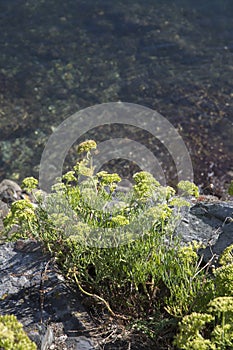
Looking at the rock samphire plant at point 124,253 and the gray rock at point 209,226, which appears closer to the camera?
the rock samphire plant at point 124,253

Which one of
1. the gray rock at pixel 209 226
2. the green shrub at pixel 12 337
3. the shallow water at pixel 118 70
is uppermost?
the green shrub at pixel 12 337

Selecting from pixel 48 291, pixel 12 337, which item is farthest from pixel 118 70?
pixel 12 337

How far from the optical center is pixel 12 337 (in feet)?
8.14

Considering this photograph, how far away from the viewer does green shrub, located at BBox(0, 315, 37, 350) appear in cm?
247

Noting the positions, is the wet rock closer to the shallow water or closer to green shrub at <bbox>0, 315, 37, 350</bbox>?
green shrub at <bbox>0, 315, 37, 350</bbox>

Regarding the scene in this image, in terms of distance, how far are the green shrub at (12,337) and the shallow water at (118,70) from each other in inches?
233

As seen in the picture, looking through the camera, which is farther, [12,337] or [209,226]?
[209,226]

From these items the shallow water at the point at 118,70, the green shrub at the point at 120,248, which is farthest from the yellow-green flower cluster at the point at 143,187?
the shallow water at the point at 118,70

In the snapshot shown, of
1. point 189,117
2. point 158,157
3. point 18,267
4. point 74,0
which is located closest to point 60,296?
point 18,267

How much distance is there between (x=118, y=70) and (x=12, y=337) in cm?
922

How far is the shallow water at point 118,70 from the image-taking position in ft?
29.9

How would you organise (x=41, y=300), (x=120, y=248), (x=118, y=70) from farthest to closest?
(x=118, y=70)
(x=41, y=300)
(x=120, y=248)

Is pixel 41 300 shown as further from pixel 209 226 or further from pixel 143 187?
pixel 209 226

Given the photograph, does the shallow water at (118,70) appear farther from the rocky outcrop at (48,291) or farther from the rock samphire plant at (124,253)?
the rock samphire plant at (124,253)
